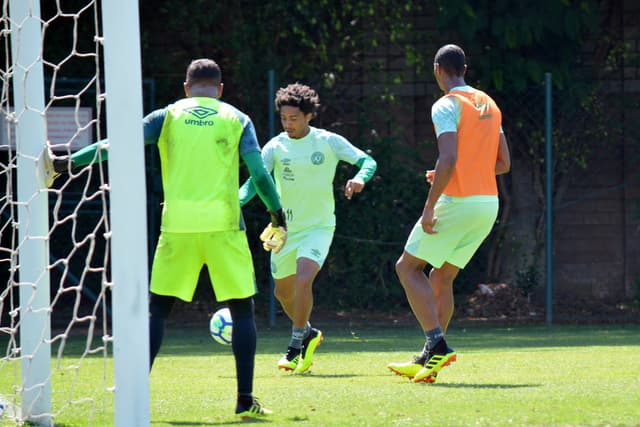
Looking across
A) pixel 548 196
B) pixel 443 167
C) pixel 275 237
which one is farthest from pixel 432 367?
pixel 548 196

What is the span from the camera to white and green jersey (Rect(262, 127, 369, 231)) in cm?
887

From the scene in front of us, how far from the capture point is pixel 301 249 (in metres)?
8.75

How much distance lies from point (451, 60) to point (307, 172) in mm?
1696

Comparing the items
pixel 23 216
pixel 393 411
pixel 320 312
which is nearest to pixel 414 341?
pixel 320 312

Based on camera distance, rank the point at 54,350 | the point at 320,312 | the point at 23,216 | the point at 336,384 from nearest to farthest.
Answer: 1. the point at 23,216
2. the point at 336,384
3. the point at 54,350
4. the point at 320,312

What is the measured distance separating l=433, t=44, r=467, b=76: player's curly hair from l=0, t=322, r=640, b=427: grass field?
6.42ft

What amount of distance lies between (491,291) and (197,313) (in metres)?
3.45

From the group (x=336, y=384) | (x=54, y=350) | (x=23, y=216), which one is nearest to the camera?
(x=23, y=216)

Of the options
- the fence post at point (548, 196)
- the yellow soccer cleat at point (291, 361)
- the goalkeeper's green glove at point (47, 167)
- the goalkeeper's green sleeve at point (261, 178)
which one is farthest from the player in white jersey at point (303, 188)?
the fence post at point (548, 196)

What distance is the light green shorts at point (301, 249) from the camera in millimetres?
8719

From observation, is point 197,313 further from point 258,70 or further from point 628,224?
point 628,224

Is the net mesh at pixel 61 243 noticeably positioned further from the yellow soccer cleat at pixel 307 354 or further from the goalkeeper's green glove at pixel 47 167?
the yellow soccer cleat at pixel 307 354

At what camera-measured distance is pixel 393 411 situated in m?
6.12

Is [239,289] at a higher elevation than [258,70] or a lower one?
lower
